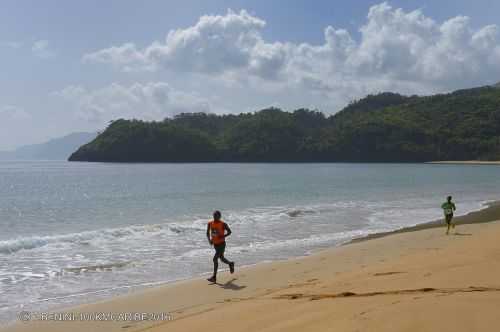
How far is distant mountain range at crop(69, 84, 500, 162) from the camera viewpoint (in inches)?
6083

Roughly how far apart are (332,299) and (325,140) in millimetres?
161971

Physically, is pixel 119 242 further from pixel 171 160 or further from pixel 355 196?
pixel 171 160

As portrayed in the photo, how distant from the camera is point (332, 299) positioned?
7.05m

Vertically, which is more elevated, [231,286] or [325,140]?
[325,140]

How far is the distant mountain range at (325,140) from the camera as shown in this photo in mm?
154500

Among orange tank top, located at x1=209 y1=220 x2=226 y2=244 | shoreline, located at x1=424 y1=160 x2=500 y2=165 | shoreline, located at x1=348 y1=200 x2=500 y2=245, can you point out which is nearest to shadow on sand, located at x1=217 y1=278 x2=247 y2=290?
orange tank top, located at x1=209 y1=220 x2=226 y2=244

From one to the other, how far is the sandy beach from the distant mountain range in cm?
14893

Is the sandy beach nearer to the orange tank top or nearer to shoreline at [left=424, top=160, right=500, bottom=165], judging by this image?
the orange tank top

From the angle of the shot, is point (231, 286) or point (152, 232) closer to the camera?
point (231, 286)

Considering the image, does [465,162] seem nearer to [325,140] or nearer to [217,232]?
[325,140]

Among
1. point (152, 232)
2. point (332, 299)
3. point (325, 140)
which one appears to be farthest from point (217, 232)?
point (325, 140)

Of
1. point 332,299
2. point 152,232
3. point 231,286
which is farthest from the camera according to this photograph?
point 152,232

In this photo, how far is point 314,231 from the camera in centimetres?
2134

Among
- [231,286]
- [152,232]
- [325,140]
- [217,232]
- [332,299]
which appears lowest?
[152,232]
